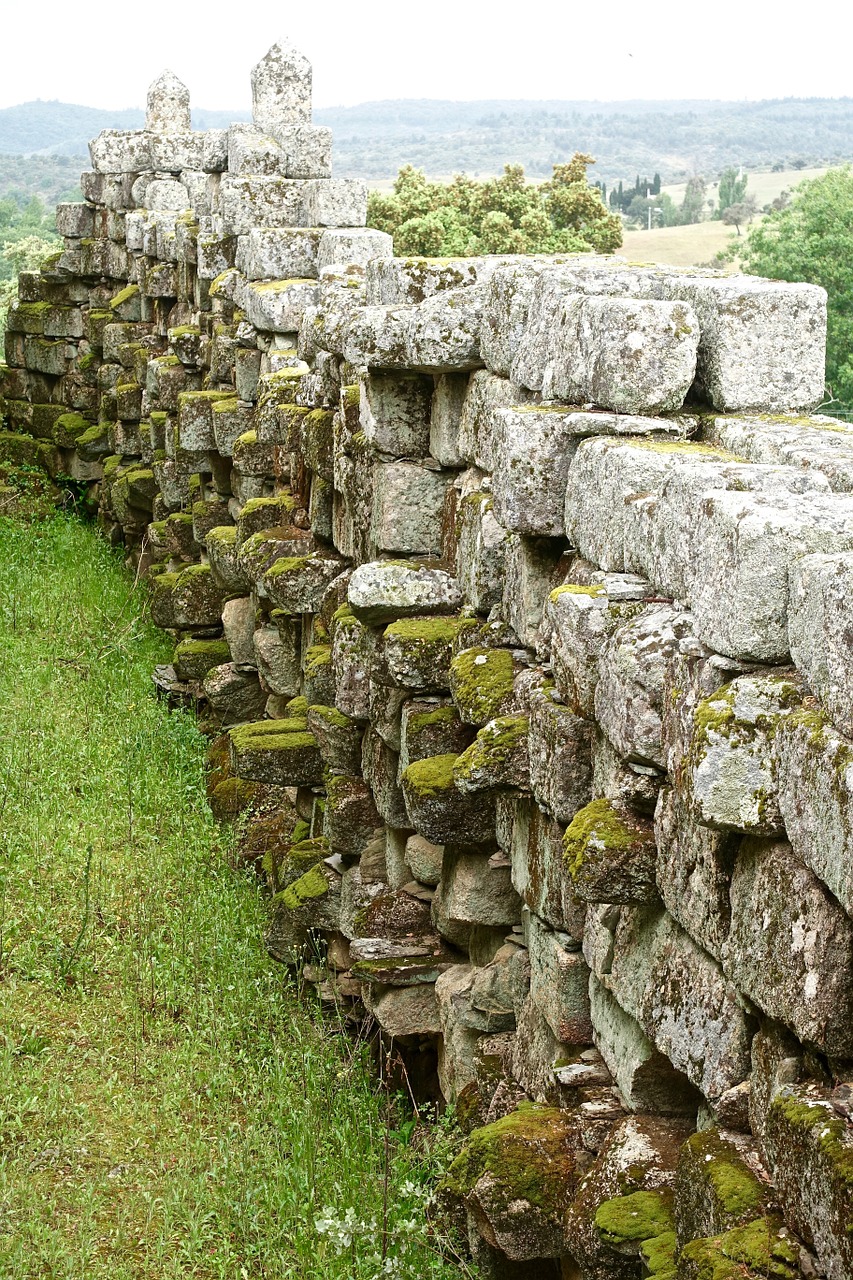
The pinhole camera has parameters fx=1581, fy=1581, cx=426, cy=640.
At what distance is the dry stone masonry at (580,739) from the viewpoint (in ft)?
10.9

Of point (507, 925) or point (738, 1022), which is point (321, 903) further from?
point (738, 1022)

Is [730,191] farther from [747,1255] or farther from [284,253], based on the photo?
[747,1255]

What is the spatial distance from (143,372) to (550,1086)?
44.3ft

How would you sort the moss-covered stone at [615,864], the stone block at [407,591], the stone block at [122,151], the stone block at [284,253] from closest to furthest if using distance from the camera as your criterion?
the moss-covered stone at [615,864] → the stone block at [407,591] → the stone block at [284,253] → the stone block at [122,151]

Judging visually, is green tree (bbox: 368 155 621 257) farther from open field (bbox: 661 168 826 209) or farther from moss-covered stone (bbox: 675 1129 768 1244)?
open field (bbox: 661 168 826 209)

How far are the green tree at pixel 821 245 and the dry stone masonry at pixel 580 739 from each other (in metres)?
37.3

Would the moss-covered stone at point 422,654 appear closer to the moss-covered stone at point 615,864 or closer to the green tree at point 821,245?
the moss-covered stone at point 615,864

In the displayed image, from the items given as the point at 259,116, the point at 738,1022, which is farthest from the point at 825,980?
the point at 259,116

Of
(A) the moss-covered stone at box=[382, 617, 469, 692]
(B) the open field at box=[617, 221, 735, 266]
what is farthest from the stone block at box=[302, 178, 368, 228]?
(B) the open field at box=[617, 221, 735, 266]

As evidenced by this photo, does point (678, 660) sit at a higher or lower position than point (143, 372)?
higher

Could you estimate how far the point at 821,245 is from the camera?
4644cm

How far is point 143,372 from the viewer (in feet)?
56.4

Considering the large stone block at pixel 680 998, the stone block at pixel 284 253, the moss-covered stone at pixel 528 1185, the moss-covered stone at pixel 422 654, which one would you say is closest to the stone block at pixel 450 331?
the moss-covered stone at pixel 422 654

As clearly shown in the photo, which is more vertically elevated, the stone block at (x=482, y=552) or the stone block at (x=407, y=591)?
the stone block at (x=482, y=552)
